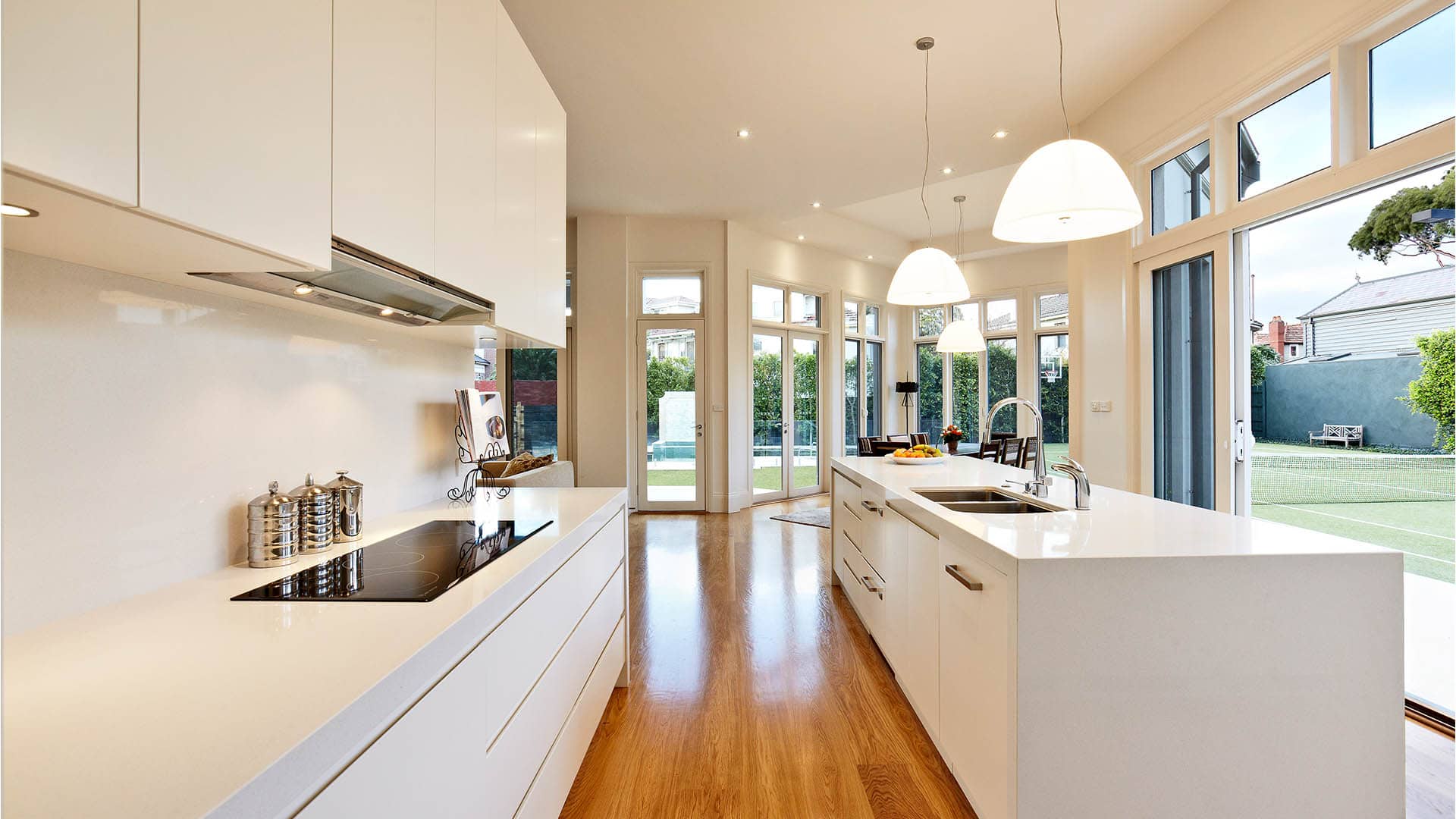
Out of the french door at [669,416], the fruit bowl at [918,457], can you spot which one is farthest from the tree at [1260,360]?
the french door at [669,416]

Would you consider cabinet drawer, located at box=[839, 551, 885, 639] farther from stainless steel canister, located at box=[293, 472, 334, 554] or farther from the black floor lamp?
the black floor lamp

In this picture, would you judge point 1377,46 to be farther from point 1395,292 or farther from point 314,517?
point 314,517

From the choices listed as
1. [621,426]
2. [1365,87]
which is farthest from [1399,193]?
[621,426]

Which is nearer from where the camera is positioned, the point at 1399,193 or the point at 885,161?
the point at 1399,193

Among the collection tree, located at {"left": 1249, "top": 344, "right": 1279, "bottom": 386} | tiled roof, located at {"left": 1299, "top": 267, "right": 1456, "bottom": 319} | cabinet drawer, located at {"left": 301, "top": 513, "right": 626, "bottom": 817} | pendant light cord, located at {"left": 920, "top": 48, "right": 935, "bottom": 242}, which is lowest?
cabinet drawer, located at {"left": 301, "top": 513, "right": 626, "bottom": 817}

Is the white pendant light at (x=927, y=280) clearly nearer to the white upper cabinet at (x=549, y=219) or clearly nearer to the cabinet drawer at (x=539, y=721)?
the white upper cabinet at (x=549, y=219)

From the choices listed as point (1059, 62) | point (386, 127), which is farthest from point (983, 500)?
point (1059, 62)

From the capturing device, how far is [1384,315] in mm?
2672

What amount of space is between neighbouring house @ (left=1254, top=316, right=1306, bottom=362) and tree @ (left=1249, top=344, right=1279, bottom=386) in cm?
2

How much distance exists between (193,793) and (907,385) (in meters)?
8.90

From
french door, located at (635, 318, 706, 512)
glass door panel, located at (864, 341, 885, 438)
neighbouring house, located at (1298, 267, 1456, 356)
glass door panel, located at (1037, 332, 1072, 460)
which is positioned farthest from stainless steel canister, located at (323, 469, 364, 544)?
glass door panel, located at (1037, 332, 1072, 460)

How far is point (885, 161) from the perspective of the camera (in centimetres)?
505

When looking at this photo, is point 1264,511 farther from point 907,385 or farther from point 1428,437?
point 907,385

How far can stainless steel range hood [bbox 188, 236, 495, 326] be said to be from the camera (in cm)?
126
